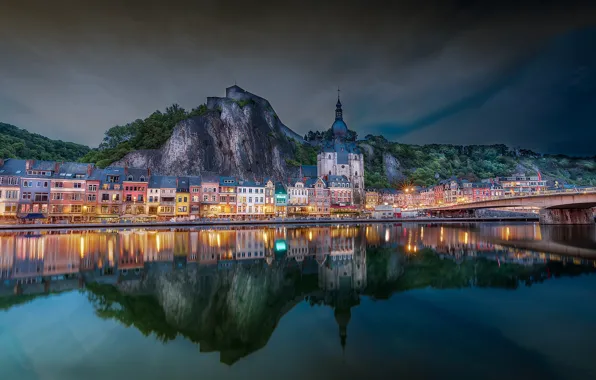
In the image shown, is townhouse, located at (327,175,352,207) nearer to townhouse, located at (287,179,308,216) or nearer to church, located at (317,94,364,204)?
townhouse, located at (287,179,308,216)

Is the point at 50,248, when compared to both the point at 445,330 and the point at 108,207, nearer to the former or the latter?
the point at 445,330

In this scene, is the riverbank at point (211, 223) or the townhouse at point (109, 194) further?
the townhouse at point (109, 194)

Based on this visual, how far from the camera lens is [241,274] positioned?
710 inches

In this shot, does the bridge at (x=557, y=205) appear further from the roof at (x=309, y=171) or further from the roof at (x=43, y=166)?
the roof at (x=43, y=166)

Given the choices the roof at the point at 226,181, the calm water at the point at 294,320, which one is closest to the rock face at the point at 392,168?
→ the roof at the point at 226,181

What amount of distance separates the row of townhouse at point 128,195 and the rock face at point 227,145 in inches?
554

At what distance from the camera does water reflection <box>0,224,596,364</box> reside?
10.8 meters

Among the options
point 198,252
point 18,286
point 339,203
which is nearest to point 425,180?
point 339,203

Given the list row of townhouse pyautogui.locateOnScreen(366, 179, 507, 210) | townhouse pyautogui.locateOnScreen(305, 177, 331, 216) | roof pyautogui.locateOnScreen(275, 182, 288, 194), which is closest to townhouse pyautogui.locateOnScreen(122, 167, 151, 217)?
roof pyautogui.locateOnScreen(275, 182, 288, 194)

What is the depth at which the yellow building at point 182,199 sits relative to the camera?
227ft

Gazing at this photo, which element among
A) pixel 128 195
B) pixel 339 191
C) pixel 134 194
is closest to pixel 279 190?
pixel 339 191

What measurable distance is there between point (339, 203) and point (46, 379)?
85114mm

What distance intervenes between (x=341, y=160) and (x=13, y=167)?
8183 centimetres

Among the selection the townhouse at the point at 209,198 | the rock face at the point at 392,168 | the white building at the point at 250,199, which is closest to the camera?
the townhouse at the point at 209,198
